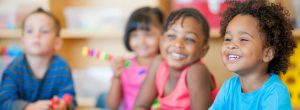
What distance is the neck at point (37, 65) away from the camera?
164cm

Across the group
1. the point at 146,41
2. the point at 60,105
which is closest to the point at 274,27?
the point at 146,41

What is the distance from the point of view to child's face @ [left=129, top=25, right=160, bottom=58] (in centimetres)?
168

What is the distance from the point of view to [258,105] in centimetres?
104

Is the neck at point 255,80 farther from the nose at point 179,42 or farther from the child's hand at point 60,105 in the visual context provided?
the child's hand at point 60,105

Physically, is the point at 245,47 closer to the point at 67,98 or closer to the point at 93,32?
the point at 67,98

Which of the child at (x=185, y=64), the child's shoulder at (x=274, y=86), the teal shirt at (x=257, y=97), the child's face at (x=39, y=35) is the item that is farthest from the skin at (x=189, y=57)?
the child's face at (x=39, y=35)

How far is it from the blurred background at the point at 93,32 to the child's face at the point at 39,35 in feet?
1.29

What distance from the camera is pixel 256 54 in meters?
1.05

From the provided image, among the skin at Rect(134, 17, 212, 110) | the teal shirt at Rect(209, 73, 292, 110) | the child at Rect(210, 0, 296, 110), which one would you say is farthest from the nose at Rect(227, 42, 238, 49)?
the skin at Rect(134, 17, 212, 110)

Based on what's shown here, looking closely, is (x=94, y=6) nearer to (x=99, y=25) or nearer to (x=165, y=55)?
(x=99, y=25)

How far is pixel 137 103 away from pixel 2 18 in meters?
1.04

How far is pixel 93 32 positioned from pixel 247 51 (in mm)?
1119

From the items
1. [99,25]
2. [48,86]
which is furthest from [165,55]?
[99,25]

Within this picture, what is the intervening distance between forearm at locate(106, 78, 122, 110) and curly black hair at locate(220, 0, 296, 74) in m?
0.69
